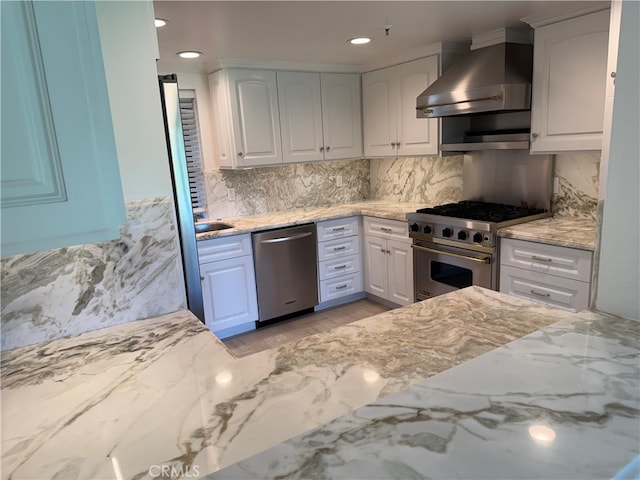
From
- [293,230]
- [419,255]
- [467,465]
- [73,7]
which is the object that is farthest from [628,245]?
[293,230]

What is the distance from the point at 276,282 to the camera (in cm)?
381

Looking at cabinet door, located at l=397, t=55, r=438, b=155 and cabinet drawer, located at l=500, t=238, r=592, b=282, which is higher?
cabinet door, located at l=397, t=55, r=438, b=155

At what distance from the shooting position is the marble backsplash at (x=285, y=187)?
405 centimetres

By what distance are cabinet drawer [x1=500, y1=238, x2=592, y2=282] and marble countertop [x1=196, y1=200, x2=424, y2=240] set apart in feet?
3.21

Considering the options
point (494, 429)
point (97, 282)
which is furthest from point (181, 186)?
point (494, 429)

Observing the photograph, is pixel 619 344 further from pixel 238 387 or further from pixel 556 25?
pixel 556 25

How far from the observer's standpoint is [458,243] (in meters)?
3.21

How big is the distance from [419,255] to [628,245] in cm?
259

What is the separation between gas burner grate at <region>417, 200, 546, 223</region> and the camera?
3.08 m

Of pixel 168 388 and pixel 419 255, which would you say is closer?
pixel 168 388

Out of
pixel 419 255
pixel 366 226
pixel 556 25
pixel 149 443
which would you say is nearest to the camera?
pixel 149 443

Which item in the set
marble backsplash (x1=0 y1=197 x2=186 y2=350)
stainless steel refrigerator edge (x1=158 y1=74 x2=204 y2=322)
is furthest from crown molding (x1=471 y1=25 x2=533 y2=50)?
marble backsplash (x1=0 y1=197 x2=186 y2=350)

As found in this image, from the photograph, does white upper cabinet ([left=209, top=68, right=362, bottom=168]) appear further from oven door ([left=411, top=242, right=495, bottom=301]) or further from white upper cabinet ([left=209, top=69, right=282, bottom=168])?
oven door ([left=411, top=242, right=495, bottom=301])

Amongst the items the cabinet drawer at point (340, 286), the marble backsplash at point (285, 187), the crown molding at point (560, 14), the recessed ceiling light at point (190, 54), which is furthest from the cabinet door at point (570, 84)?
the recessed ceiling light at point (190, 54)
